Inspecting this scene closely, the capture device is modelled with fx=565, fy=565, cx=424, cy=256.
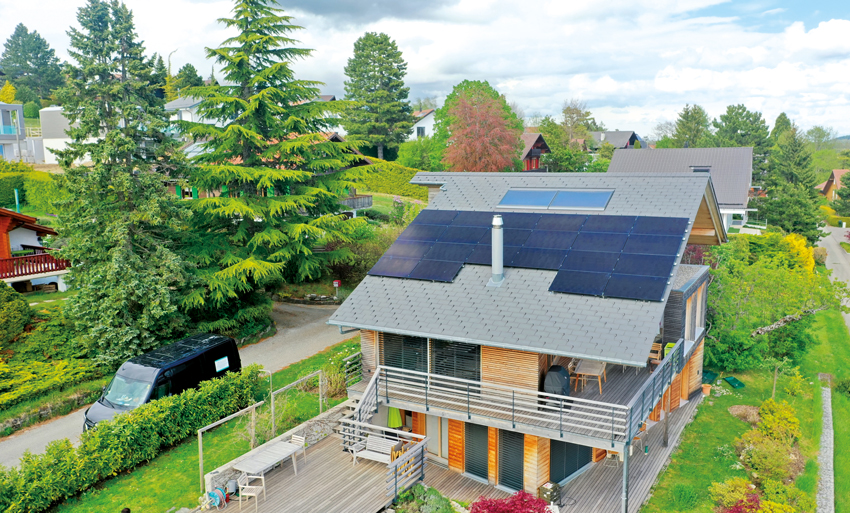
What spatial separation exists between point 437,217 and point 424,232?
2.83 ft

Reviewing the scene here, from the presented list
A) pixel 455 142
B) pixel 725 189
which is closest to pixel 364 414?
pixel 455 142

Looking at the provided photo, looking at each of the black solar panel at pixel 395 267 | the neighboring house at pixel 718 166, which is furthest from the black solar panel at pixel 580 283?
the neighboring house at pixel 718 166

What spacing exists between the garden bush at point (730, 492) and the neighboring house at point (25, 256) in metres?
27.6

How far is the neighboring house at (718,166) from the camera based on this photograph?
48531 mm

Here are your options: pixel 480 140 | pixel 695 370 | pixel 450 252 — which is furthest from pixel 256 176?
pixel 480 140

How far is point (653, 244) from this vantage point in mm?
15055

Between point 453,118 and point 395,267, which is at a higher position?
point 453,118

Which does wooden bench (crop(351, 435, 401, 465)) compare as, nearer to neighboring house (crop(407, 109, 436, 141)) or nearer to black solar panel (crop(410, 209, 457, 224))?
black solar panel (crop(410, 209, 457, 224))

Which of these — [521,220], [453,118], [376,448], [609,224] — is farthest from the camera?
[453,118]

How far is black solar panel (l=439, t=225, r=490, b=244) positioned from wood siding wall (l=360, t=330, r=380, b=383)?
3.72m

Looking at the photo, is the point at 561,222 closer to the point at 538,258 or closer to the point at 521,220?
the point at 521,220

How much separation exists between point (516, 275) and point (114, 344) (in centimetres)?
1546

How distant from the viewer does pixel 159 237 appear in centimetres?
2350

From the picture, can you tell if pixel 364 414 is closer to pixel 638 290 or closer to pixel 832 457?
pixel 638 290
